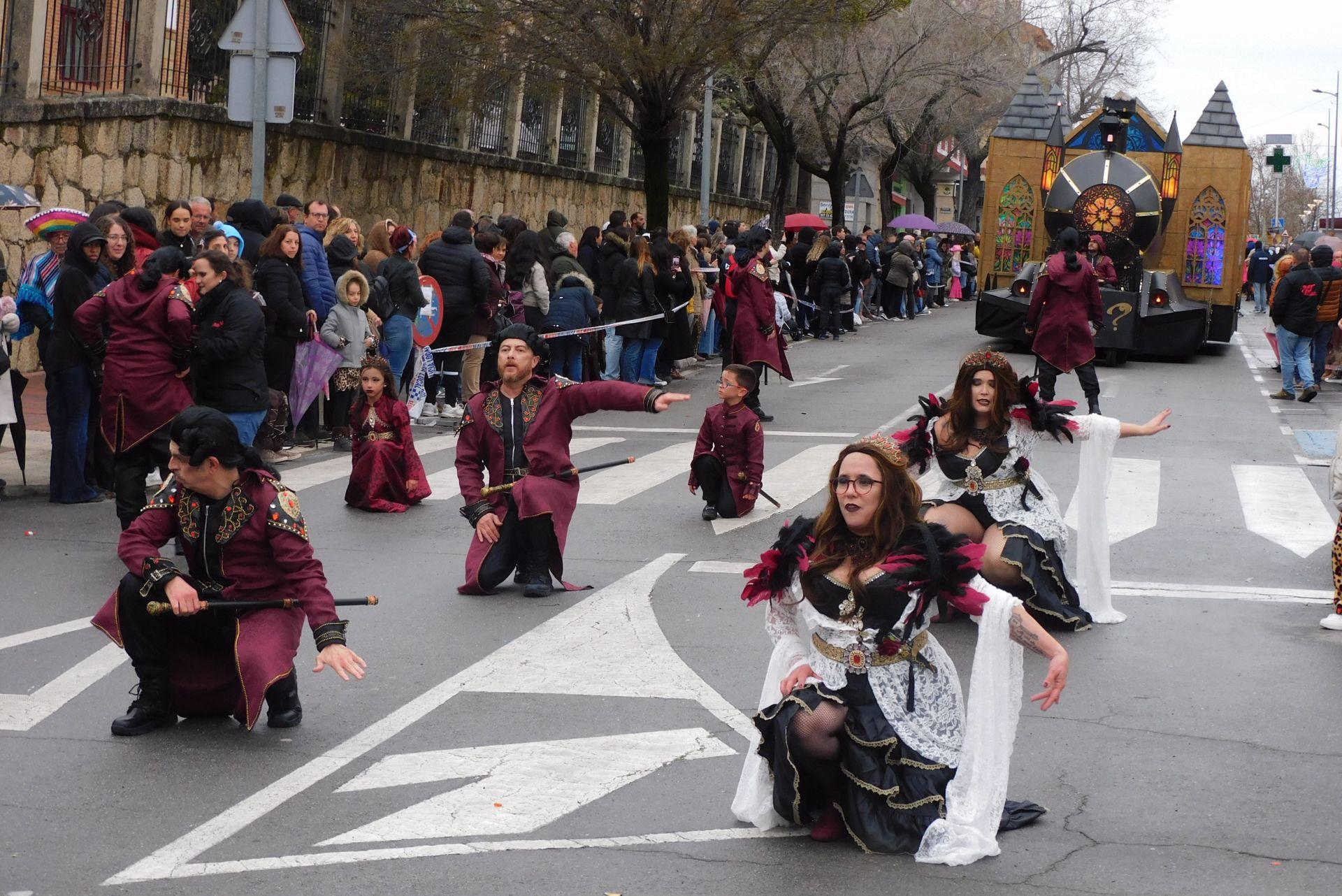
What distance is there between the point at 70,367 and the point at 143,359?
4.85ft

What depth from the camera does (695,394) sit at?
19750mm

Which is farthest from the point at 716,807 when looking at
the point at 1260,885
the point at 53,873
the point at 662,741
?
the point at 53,873

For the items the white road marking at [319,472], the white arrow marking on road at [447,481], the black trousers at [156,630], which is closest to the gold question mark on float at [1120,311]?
the white arrow marking on road at [447,481]

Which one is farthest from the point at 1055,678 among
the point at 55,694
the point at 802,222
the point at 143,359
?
the point at 802,222

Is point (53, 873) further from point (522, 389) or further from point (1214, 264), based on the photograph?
point (1214, 264)

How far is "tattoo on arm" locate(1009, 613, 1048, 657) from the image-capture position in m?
5.02

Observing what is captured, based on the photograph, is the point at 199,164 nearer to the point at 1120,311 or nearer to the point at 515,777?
the point at 1120,311

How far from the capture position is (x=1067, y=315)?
16703 millimetres

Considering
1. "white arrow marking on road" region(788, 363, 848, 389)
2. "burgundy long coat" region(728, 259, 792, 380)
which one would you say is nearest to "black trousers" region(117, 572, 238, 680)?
"burgundy long coat" region(728, 259, 792, 380)

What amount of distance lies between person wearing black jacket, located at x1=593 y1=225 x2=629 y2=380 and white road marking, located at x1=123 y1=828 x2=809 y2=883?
13.9 m

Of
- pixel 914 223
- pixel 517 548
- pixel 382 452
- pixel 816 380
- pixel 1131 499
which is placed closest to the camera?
pixel 517 548

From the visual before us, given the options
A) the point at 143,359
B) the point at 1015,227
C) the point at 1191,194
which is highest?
the point at 1191,194

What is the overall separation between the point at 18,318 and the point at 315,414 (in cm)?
353

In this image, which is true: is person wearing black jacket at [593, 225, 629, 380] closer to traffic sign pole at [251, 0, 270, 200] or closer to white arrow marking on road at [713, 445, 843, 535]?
white arrow marking on road at [713, 445, 843, 535]
